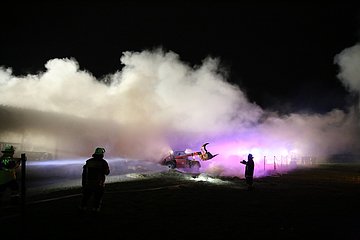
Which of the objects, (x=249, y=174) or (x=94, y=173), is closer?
(x=94, y=173)

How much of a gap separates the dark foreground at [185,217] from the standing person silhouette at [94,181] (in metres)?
0.37

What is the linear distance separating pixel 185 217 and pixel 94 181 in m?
2.78

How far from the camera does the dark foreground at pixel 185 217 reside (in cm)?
672

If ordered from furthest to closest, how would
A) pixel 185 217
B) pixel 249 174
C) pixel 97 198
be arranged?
pixel 249 174, pixel 97 198, pixel 185 217

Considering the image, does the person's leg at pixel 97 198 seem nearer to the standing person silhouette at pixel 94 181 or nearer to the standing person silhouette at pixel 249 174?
the standing person silhouette at pixel 94 181

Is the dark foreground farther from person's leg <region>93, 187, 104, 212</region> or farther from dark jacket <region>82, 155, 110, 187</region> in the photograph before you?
dark jacket <region>82, 155, 110, 187</region>

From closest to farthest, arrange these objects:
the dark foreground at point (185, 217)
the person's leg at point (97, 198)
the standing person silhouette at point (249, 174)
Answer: the dark foreground at point (185, 217) < the person's leg at point (97, 198) < the standing person silhouette at point (249, 174)

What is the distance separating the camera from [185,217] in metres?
8.38

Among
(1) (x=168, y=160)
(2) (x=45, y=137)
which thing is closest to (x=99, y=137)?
(2) (x=45, y=137)

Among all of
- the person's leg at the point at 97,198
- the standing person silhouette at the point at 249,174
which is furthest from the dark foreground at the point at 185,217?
the standing person silhouette at the point at 249,174

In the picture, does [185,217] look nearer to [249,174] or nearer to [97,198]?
[97,198]

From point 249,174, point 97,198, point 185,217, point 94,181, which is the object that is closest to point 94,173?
point 94,181

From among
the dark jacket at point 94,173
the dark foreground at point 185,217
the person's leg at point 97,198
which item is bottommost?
the dark foreground at point 185,217

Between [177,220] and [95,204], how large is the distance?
2409 mm
